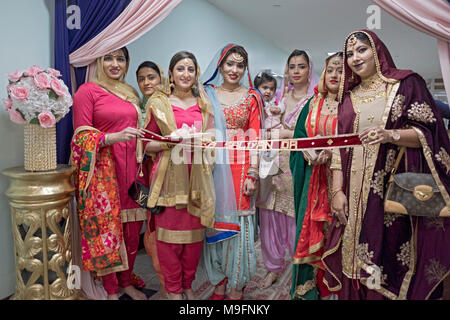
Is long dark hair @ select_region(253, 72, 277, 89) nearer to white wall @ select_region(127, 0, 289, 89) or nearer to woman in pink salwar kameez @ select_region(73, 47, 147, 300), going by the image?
white wall @ select_region(127, 0, 289, 89)

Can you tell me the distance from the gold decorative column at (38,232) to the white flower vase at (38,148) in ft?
A: 0.18

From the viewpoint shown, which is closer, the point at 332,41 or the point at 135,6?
the point at 135,6

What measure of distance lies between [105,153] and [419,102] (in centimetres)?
187

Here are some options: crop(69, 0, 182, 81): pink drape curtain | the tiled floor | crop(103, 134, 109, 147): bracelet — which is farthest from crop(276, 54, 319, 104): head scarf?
the tiled floor

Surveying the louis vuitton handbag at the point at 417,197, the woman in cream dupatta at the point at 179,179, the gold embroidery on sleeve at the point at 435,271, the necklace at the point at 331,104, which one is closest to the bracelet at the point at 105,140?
the woman in cream dupatta at the point at 179,179

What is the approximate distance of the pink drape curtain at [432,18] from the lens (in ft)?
5.65

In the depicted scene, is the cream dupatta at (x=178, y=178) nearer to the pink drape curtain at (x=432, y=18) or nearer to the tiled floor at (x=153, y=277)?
the tiled floor at (x=153, y=277)

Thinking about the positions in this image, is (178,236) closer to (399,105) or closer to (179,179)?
(179,179)

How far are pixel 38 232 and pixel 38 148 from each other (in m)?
0.51

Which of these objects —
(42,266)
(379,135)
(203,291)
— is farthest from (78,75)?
(379,135)

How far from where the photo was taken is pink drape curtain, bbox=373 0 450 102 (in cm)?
172

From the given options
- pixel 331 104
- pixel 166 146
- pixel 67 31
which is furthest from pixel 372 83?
pixel 67 31

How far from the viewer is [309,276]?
2020mm

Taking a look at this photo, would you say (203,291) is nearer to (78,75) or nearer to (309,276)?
(309,276)
